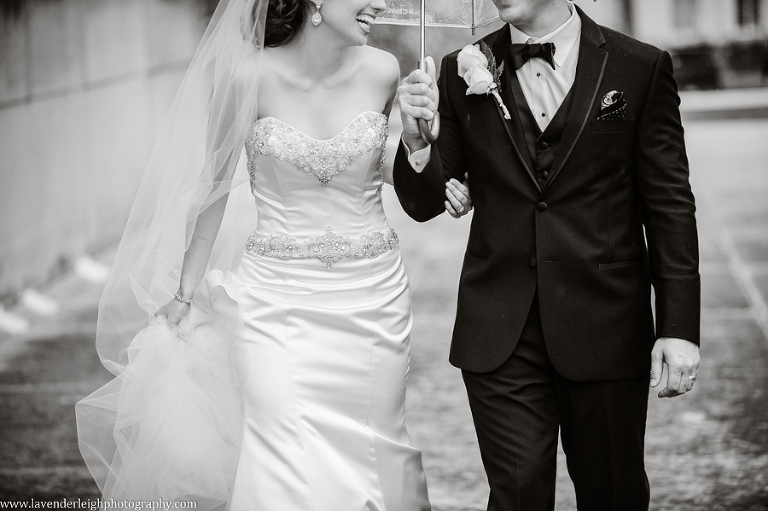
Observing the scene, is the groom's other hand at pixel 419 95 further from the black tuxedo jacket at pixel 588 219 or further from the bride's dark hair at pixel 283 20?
the bride's dark hair at pixel 283 20

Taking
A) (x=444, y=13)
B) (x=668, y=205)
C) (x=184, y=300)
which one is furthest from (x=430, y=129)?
(x=184, y=300)

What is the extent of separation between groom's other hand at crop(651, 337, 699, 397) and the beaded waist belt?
0.96 m

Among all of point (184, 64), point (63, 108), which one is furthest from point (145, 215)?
point (184, 64)

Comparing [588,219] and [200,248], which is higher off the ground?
[588,219]

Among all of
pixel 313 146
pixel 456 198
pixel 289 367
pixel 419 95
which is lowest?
pixel 289 367

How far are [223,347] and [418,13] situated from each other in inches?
48.7

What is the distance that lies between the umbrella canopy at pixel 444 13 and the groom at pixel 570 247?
0.80ft

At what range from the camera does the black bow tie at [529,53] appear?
3.21 meters

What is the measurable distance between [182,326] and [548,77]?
1438 millimetres

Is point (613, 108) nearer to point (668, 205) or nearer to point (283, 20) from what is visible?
point (668, 205)

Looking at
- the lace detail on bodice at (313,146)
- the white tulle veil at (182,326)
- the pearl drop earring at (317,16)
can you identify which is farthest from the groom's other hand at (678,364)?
the pearl drop earring at (317,16)

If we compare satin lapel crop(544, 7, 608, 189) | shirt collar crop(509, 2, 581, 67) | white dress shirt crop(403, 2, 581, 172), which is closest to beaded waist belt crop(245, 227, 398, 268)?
white dress shirt crop(403, 2, 581, 172)

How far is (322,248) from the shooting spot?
3.54 metres

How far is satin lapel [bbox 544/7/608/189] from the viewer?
315 centimetres
